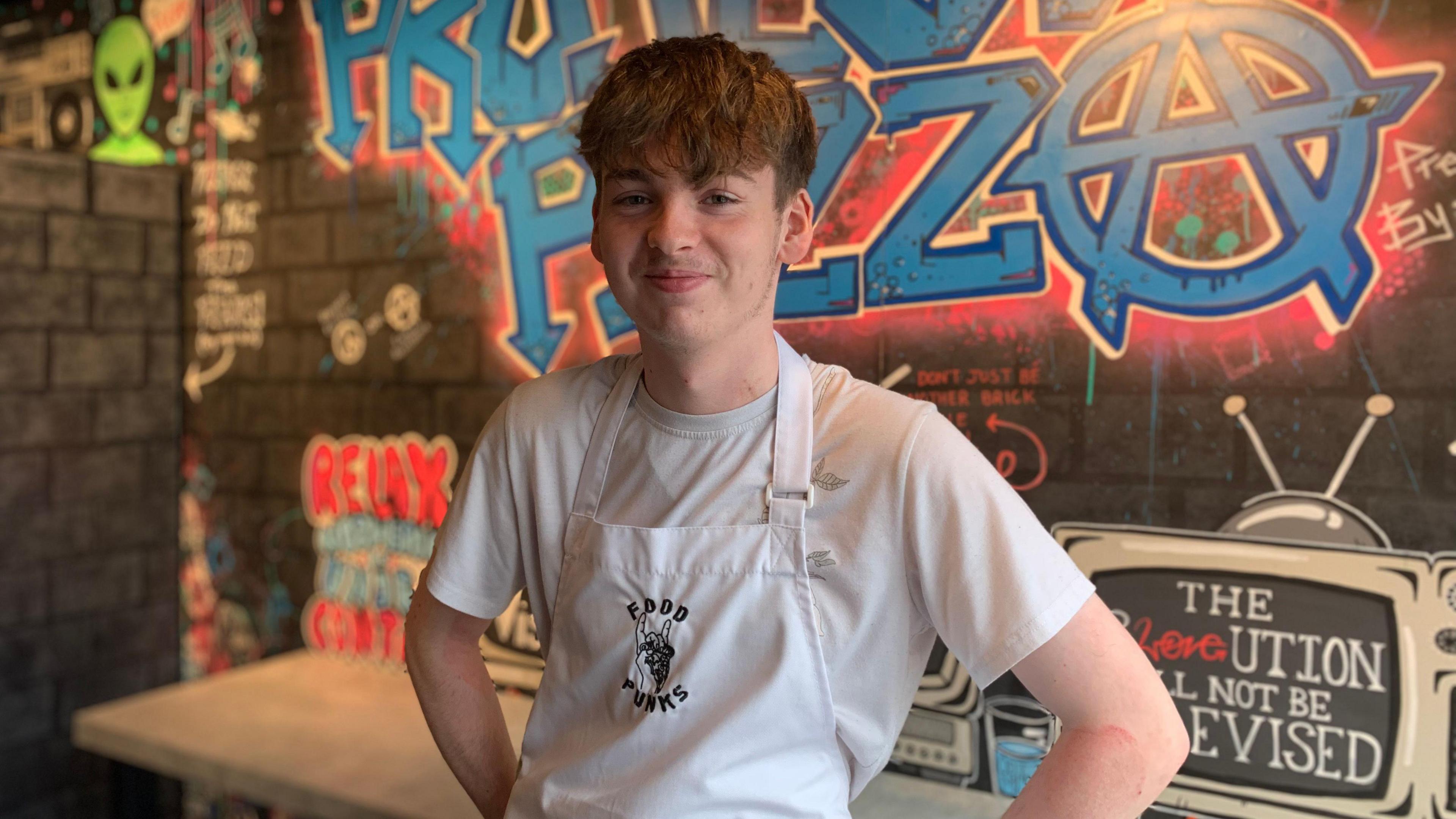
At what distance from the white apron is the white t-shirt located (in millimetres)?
26

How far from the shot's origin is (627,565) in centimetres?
132

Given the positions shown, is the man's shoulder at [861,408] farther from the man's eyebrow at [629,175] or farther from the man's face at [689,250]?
the man's eyebrow at [629,175]

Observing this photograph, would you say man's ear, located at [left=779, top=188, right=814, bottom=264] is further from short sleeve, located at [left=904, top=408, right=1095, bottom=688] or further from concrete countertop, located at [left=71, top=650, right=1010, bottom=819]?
concrete countertop, located at [left=71, top=650, right=1010, bottom=819]

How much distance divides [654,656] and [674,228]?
54cm

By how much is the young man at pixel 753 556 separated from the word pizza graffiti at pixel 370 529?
1.55 m

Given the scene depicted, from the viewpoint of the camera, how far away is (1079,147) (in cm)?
195

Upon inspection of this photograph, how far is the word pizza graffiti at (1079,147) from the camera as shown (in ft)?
5.75

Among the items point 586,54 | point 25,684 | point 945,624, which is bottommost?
point 25,684

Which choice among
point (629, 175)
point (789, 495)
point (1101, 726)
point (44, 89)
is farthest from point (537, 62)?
point (44, 89)

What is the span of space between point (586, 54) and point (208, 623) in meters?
2.27

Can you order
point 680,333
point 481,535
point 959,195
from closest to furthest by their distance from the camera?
point 680,333 → point 481,535 → point 959,195

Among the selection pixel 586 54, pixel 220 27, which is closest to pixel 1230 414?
pixel 586 54

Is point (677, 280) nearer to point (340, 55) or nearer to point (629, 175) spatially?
point (629, 175)

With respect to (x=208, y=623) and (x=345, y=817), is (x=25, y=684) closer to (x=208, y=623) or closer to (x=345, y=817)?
(x=208, y=623)
